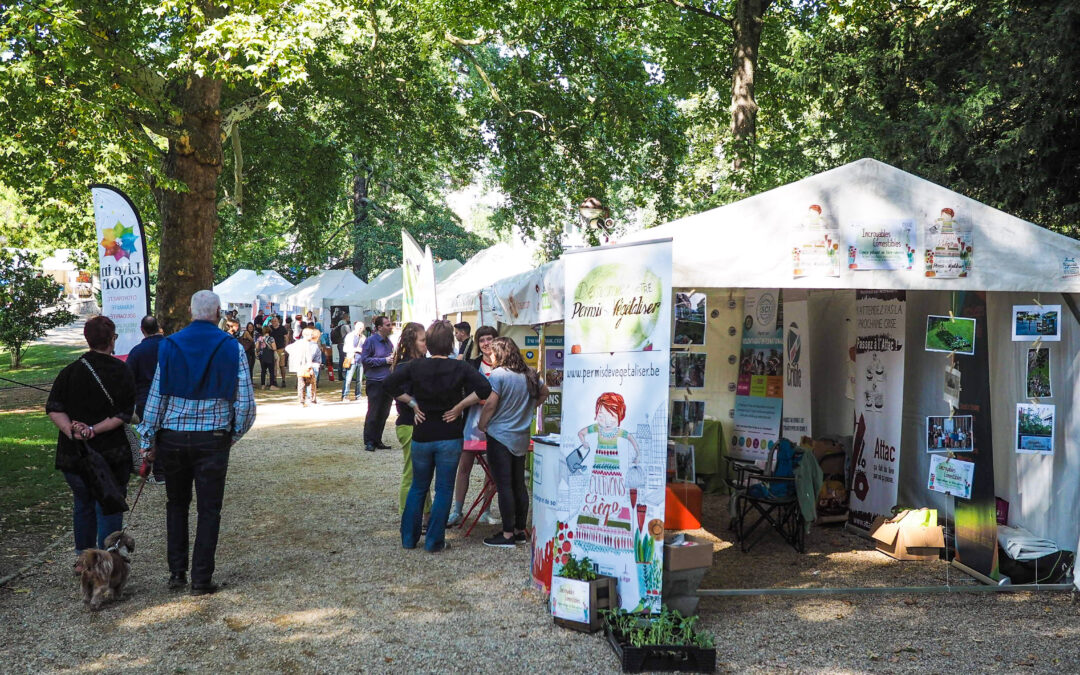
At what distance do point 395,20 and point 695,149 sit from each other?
1519 centimetres

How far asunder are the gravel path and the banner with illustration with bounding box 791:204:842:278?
7.09ft

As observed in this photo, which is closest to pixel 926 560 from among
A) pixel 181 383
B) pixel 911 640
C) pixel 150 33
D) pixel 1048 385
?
pixel 1048 385

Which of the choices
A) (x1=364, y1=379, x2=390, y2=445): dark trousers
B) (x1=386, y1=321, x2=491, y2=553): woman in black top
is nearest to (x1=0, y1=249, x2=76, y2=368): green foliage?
(x1=364, y1=379, x2=390, y2=445): dark trousers

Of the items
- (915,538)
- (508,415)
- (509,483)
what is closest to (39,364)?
(509,483)

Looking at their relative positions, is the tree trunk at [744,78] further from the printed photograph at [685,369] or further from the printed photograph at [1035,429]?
the printed photograph at [1035,429]

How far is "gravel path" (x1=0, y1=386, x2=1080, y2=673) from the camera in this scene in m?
4.59

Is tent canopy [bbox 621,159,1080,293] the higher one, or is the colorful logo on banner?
tent canopy [bbox 621,159,1080,293]

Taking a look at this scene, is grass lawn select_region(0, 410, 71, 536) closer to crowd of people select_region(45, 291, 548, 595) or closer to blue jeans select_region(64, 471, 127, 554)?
blue jeans select_region(64, 471, 127, 554)

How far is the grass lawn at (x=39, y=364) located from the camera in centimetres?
2312

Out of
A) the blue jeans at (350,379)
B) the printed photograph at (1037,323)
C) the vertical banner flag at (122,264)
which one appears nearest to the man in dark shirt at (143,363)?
the vertical banner flag at (122,264)

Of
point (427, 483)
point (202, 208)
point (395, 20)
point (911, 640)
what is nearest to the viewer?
point (911, 640)

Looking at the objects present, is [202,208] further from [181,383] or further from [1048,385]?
[1048,385]

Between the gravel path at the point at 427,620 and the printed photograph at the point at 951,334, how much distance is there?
1668mm

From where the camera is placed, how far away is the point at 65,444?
18.5 feet
